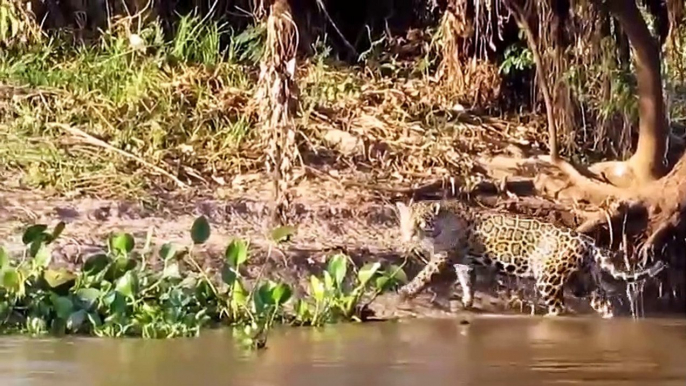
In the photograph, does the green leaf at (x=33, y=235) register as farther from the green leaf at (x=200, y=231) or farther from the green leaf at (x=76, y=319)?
Answer: the green leaf at (x=200, y=231)

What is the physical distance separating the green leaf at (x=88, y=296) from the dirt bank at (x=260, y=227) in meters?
1.16

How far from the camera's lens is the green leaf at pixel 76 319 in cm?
658

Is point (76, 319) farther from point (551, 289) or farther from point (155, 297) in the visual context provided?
point (551, 289)

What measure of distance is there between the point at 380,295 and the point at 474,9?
3.24 m

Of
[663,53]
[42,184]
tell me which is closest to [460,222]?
[663,53]

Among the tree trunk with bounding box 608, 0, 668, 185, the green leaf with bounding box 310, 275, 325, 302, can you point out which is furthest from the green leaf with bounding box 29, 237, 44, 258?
the tree trunk with bounding box 608, 0, 668, 185

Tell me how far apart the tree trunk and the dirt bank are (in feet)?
3.08

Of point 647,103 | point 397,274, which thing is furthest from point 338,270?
point 647,103

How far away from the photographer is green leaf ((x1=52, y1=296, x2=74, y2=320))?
6.59m

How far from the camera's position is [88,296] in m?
6.69

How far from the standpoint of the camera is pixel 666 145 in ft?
28.7

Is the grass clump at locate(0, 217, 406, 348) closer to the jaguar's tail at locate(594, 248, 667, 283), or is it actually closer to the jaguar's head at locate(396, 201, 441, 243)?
the jaguar's head at locate(396, 201, 441, 243)

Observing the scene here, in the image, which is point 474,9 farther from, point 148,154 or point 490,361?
point 490,361

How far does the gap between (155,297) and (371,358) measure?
1.38 m
